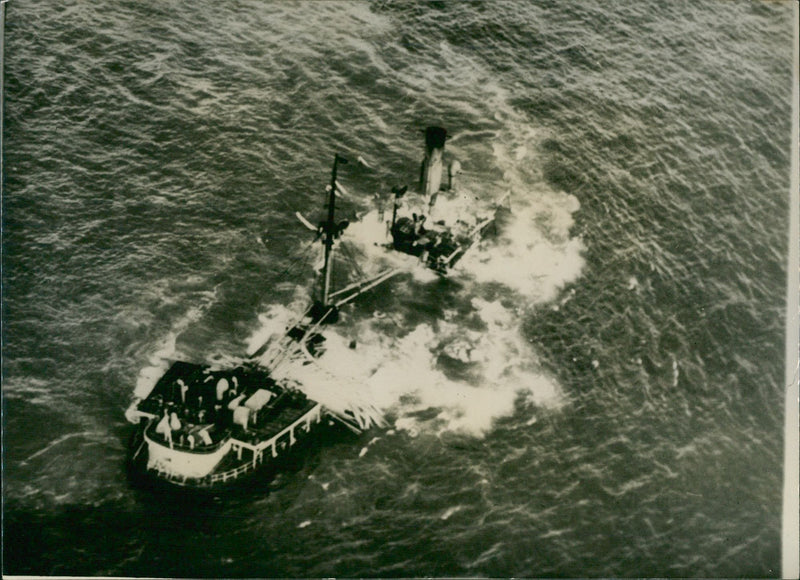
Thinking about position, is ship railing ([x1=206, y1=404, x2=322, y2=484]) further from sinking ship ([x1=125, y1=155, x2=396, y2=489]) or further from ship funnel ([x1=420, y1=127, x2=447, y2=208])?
ship funnel ([x1=420, y1=127, x2=447, y2=208])

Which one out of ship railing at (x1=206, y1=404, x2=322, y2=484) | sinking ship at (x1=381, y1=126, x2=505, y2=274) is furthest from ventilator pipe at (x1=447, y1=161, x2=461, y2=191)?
ship railing at (x1=206, y1=404, x2=322, y2=484)

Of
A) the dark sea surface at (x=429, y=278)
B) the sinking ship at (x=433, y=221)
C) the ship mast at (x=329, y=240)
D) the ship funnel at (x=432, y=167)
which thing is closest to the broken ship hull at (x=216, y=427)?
the dark sea surface at (x=429, y=278)

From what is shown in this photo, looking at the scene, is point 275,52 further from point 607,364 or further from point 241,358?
point 607,364

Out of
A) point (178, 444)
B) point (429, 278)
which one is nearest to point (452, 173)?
point (429, 278)

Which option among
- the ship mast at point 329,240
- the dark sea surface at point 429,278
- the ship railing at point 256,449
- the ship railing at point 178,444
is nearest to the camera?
the ship railing at point 178,444

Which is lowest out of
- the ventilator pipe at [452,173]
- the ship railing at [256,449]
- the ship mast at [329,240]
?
the ship railing at [256,449]

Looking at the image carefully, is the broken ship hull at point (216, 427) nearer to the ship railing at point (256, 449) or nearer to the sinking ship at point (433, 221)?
the ship railing at point (256, 449)

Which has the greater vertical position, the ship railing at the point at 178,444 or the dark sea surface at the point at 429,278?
the dark sea surface at the point at 429,278

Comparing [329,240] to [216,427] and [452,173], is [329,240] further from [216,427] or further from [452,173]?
[216,427]

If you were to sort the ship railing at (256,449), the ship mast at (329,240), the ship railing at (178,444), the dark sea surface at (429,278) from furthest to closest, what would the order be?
the ship mast at (329,240), the dark sea surface at (429,278), the ship railing at (256,449), the ship railing at (178,444)
